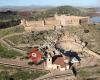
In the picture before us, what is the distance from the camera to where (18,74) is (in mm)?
54000

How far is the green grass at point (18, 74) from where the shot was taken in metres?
53.0

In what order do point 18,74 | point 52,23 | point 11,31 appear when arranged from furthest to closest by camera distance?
point 52,23, point 11,31, point 18,74

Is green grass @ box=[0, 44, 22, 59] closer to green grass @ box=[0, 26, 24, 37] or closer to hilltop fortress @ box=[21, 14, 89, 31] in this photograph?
green grass @ box=[0, 26, 24, 37]

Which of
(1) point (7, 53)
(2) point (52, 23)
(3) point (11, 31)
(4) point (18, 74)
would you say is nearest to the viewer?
(4) point (18, 74)

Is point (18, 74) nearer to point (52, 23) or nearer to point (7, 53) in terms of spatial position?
point (7, 53)

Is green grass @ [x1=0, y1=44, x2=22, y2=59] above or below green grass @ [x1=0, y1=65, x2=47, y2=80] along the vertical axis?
above

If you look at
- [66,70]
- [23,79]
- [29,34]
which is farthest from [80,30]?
[23,79]

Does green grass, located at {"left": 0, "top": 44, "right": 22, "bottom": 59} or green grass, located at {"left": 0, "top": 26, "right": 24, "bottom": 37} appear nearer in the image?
green grass, located at {"left": 0, "top": 44, "right": 22, "bottom": 59}

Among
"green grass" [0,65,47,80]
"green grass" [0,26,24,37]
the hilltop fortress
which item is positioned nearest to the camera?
"green grass" [0,65,47,80]

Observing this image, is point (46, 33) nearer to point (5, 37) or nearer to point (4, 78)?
point (5, 37)

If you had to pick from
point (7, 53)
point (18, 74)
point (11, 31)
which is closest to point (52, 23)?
point (11, 31)

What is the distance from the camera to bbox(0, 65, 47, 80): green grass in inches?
2087

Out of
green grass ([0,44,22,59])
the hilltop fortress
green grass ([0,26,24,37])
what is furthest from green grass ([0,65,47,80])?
the hilltop fortress

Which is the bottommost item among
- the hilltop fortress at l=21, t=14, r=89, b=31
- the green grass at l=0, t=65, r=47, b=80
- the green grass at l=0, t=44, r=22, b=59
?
the green grass at l=0, t=65, r=47, b=80
